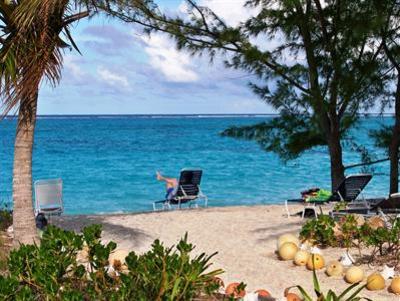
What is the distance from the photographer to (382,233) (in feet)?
19.0

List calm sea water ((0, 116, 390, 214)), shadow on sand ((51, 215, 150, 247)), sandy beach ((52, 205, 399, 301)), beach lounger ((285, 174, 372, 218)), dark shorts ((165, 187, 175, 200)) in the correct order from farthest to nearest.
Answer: calm sea water ((0, 116, 390, 214)) → dark shorts ((165, 187, 175, 200)) → beach lounger ((285, 174, 372, 218)) → shadow on sand ((51, 215, 150, 247)) → sandy beach ((52, 205, 399, 301))

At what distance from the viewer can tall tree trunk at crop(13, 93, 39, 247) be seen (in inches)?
242

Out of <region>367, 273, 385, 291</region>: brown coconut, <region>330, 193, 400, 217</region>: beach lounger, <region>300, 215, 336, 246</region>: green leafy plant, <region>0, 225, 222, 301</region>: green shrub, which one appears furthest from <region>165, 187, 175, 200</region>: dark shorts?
<region>0, 225, 222, 301</region>: green shrub

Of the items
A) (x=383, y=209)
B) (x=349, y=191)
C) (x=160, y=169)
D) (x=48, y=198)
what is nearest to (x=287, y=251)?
(x=383, y=209)

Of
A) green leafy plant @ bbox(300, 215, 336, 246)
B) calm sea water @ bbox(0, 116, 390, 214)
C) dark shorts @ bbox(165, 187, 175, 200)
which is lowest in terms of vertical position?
calm sea water @ bbox(0, 116, 390, 214)

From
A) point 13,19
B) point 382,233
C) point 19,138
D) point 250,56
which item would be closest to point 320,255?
point 382,233

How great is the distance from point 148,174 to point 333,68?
64.7ft

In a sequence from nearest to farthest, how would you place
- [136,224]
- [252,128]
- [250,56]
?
[136,224], [250,56], [252,128]

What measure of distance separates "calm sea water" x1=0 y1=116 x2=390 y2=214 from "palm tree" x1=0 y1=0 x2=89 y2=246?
5.47 metres

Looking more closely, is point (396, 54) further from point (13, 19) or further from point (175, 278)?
point (175, 278)

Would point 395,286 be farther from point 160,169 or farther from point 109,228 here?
point 160,169

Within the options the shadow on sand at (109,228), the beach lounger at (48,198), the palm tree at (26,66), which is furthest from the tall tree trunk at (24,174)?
the beach lounger at (48,198)

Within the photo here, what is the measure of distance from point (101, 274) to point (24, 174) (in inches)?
118

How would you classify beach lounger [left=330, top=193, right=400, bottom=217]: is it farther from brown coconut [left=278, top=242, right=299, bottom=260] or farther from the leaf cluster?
brown coconut [left=278, top=242, right=299, bottom=260]
